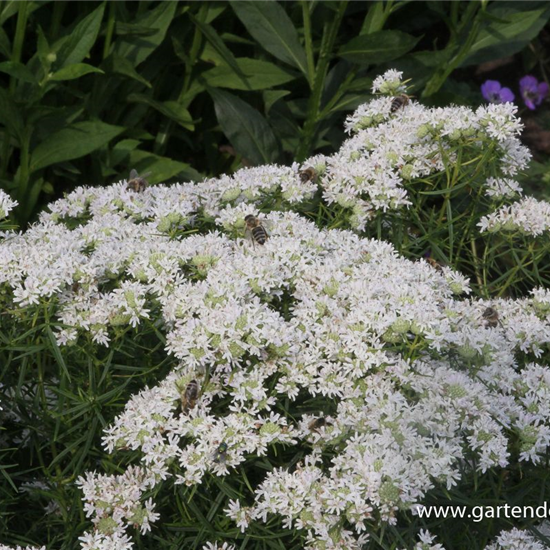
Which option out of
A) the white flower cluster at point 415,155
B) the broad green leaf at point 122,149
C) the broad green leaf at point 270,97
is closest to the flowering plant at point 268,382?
the white flower cluster at point 415,155

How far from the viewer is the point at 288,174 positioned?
8.02 feet

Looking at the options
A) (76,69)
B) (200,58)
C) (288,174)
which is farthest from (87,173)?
(288,174)

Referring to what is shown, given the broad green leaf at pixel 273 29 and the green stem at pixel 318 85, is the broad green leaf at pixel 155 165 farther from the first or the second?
the broad green leaf at pixel 273 29

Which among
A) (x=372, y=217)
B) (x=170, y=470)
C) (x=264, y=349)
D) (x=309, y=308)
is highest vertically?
(x=372, y=217)

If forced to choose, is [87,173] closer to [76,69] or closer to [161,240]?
[76,69]

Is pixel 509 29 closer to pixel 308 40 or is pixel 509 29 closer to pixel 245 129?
pixel 308 40

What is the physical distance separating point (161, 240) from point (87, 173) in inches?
70.8

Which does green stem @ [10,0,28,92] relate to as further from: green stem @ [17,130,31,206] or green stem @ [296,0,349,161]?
green stem @ [296,0,349,161]

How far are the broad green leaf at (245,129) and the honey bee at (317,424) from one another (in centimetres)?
186

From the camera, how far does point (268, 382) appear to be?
1889 millimetres

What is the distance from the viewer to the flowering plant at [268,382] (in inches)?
67.8

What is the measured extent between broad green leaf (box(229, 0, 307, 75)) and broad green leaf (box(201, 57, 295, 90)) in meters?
0.13

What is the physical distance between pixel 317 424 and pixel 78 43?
1.84 m

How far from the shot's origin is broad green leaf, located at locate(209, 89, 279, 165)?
3.58m
